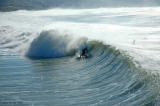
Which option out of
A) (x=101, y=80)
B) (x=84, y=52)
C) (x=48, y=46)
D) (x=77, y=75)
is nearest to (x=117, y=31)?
(x=48, y=46)

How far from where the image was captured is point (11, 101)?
9617 mm

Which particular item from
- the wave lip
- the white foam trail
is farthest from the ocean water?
the white foam trail

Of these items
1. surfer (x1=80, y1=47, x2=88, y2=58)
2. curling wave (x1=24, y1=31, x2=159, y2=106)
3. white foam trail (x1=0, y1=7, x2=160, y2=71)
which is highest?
white foam trail (x1=0, y1=7, x2=160, y2=71)

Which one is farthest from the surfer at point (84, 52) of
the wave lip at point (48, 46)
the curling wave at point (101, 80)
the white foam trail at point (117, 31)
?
the white foam trail at point (117, 31)

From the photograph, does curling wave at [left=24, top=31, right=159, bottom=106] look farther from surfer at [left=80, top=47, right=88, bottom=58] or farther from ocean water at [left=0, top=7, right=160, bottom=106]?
surfer at [left=80, top=47, right=88, bottom=58]

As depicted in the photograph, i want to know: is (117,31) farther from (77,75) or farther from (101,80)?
(101,80)

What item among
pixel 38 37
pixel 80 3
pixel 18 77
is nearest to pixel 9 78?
pixel 18 77

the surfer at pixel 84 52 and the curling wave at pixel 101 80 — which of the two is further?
the surfer at pixel 84 52

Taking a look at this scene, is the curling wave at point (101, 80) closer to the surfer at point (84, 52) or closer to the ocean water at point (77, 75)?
the ocean water at point (77, 75)

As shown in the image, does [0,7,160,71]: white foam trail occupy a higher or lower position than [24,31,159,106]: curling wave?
higher

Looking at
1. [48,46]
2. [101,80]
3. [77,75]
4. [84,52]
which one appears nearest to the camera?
[101,80]

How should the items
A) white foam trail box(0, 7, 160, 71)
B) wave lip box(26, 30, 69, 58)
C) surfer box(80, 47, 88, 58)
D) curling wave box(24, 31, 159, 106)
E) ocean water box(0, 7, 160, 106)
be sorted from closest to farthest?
curling wave box(24, 31, 159, 106)
ocean water box(0, 7, 160, 106)
white foam trail box(0, 7, 160, 71)
surfer box(80, 47, 88, 58)
wave lip box(26, 30, 69, 58)

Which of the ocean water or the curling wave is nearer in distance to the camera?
the curling wave

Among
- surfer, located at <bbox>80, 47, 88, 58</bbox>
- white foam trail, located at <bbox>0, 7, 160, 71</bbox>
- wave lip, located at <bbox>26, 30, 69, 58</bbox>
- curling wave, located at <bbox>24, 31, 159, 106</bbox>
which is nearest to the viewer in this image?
curling wave, located at <bbox>24, 31, 159, 106</bbox>
